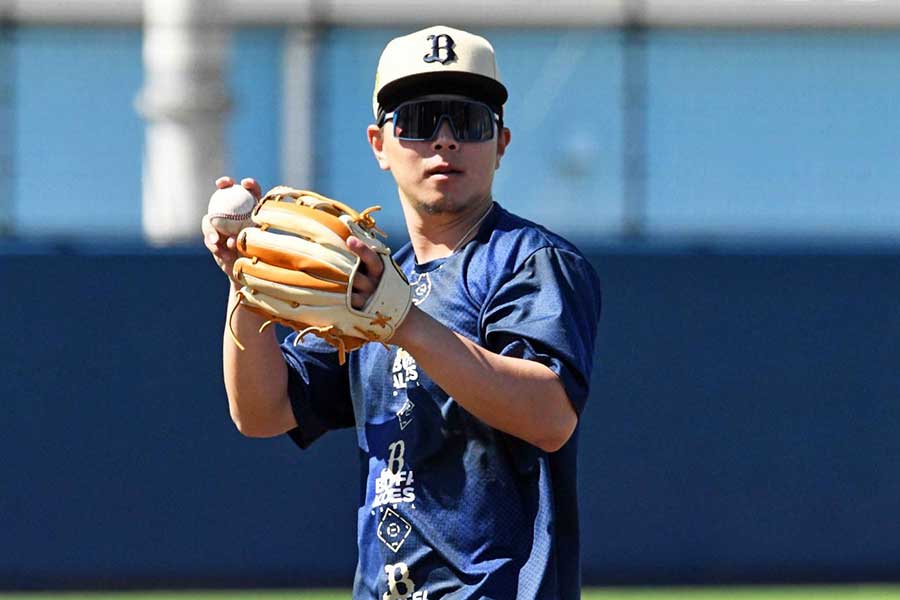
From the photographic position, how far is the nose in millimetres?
2738

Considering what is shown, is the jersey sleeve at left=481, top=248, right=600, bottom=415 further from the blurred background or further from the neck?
the blurred background

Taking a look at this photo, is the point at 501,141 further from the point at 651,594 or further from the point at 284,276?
the point at 651,594

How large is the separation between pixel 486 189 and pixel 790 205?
243 inches

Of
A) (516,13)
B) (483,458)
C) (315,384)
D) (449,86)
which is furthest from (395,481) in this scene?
(516,13)

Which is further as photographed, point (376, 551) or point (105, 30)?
point (105, 30)

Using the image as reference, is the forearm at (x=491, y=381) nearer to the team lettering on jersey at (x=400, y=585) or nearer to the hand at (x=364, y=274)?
the hand at (x=364, y=274)

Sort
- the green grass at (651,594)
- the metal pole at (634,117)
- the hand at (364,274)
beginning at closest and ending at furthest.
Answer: the hand at (364,274)
the green grass at (651,594)
the metal pole at (634,117)

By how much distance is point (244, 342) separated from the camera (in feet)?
9.34

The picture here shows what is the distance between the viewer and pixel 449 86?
2.77 metres

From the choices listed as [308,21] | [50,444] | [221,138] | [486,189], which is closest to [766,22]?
[308,21]

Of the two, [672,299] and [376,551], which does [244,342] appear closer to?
[376,551]

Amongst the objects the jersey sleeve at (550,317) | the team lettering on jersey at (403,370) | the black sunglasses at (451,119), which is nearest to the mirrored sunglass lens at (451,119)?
the black sunglasses at (451,119)

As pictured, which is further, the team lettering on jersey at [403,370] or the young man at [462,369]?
the team lettering on jersey at [403,370]

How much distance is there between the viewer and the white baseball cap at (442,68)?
9.05 ft
